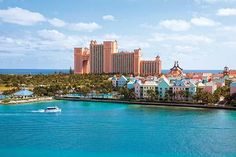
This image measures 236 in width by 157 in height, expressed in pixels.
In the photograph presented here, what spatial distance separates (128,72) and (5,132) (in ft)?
138

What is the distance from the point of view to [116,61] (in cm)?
5944

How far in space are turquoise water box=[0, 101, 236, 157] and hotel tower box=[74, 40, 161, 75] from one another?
33774 mm

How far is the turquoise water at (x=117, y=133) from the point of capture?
14195 millimetres

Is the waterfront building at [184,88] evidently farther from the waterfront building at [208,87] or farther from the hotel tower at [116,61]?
the hotel tower at [116,61]

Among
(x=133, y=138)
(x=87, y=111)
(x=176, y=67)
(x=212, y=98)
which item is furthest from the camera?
(x=176, y=67)

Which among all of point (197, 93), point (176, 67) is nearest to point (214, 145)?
point (197, 93)

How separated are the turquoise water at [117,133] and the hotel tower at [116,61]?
1330 inches

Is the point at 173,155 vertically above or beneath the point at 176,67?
beneath

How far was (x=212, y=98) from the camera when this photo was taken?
27.2 meters

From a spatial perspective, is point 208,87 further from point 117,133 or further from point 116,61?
point 116,61

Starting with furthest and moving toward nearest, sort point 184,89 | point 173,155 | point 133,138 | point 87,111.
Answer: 1. point 184,89
2. point 87,111
3. point 133,138
4. point 173,155

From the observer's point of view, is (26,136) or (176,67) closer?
(26,136)

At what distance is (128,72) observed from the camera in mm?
58844

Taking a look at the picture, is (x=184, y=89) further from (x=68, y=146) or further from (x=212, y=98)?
(x=68, y=146)
